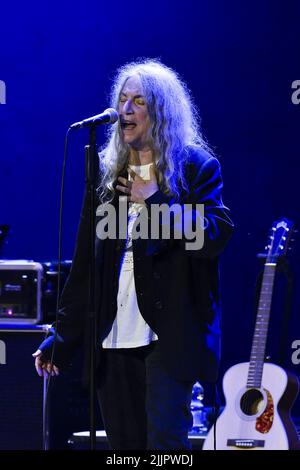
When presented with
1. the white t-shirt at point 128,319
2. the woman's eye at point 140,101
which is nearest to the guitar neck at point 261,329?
the white t-shirt at point 128,319

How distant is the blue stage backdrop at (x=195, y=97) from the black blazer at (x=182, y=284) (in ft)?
5.68

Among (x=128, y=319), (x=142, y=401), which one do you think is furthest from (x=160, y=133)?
(x=142, y=401)

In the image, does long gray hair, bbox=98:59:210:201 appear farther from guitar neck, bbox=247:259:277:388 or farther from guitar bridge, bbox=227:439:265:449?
guitar bridge, bbox=227:439:265:449

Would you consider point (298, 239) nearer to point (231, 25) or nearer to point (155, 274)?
point (231, 25)

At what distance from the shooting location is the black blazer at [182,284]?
8.67ft

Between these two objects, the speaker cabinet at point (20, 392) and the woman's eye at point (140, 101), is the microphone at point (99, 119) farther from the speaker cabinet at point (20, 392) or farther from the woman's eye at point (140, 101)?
the speaker cabinet at point (20, 392)

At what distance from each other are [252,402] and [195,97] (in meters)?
1.67

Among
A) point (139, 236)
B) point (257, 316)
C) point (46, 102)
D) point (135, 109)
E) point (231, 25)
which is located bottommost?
point (257, 316)

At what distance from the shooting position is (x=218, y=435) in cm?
381

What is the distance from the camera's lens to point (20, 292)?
4.06 metres

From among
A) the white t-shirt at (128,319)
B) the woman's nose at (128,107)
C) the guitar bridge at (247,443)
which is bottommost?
the guitar bridge at (247,443)

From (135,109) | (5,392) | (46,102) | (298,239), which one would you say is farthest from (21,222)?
(135,109)
